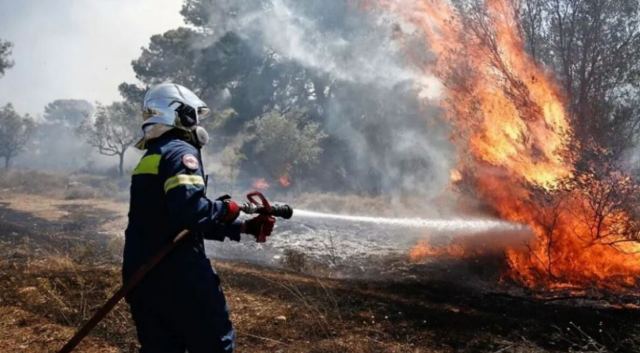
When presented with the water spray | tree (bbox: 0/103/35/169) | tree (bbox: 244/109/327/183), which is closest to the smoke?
tree (bbox: 244/109/327/183)

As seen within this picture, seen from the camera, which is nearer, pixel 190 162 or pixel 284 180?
pixel 190 162

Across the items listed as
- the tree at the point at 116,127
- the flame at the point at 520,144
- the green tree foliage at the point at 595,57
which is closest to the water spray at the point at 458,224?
the flame at the point at 520,144

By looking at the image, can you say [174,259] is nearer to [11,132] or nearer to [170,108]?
[170,108]

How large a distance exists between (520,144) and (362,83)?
1102 inches

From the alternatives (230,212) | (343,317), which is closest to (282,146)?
(343,317)

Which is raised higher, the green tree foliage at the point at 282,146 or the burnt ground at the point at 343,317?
the green tree foliage at the point at 282,146

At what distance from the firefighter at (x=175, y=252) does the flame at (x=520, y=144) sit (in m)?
7.59

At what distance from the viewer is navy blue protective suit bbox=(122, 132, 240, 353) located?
9.99ft

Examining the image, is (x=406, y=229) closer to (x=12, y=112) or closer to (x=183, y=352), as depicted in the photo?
(x=183, y=352)

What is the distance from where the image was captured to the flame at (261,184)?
1334 inches

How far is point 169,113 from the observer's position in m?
3.48

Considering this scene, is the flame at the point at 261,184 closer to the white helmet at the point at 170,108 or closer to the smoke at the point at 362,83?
the smoke at the point at 362,83

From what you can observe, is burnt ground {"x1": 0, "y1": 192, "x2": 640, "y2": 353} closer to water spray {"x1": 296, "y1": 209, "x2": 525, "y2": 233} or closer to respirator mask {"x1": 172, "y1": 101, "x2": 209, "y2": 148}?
respirator mask {"x1": 172, "y1": 101, "x2": 209, "y2": 148}

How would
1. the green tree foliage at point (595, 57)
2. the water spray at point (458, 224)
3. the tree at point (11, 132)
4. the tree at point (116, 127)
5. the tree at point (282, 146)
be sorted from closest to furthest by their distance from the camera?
1. the green tree foliage at point (595, 57)
2. the water spray at point (458, 224)
3. the tree at point (282, 146)
4. the tree at point (116, 127)
5. the tree at point (11, 132)
